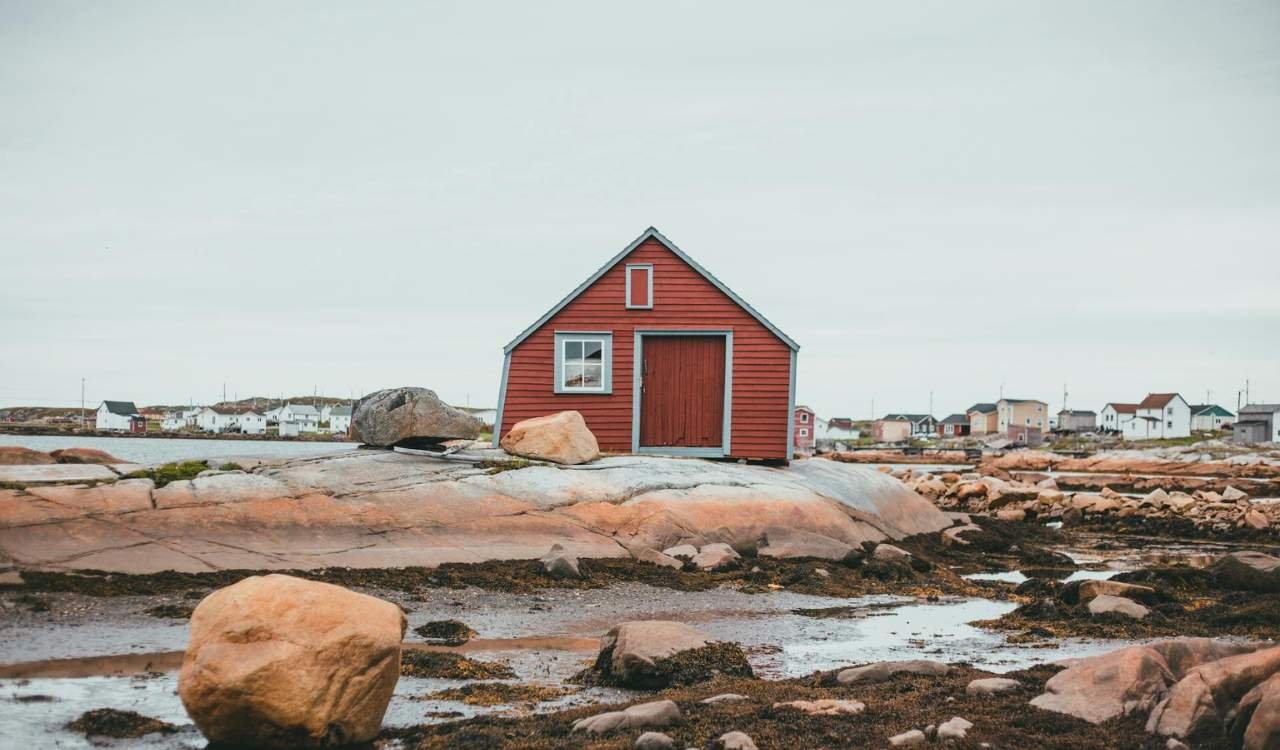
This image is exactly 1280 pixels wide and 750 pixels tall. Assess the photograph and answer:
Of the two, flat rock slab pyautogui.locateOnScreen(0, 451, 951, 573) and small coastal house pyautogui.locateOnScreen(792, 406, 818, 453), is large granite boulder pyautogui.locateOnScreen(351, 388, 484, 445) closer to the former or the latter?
flat rock slab pyautogui.locateOnScreen(0, 451, 951, 573)

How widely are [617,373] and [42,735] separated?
17851 mm

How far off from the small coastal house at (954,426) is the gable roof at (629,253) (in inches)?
5097

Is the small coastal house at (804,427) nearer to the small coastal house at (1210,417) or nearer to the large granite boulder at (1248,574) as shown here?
the small coastal house at (1210,417)

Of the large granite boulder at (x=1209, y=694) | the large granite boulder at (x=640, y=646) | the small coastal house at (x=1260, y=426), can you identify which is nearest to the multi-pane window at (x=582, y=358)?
the large granite boulder at (x=640, y=646)

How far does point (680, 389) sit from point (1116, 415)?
12853 centimetres

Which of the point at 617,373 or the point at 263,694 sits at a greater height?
the point at 617,373

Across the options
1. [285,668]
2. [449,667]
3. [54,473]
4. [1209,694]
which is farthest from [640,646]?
[54,473]

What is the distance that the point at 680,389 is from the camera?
2547 centimetres

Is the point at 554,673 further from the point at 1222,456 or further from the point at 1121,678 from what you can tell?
the point at 1222,456

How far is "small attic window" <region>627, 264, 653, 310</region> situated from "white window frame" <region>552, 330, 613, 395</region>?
35.7 inches

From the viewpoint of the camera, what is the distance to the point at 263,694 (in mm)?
7879

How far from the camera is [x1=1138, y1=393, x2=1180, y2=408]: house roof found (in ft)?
419

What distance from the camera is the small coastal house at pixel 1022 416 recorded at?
448 feet

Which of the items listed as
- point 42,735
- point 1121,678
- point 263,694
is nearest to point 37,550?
point 42,735
